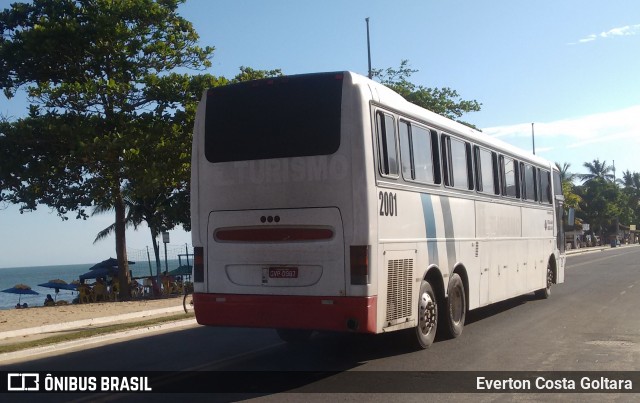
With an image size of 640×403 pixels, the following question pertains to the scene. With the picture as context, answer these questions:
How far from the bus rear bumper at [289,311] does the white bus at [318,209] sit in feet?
0.04

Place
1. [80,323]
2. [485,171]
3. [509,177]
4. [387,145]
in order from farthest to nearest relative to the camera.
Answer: [80,323] < [509,177] < [485,171] < [387,145]

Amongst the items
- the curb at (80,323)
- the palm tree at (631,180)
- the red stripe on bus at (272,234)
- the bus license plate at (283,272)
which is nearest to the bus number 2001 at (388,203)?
the red stripe on bus at (272,234)

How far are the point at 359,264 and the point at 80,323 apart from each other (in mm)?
10474

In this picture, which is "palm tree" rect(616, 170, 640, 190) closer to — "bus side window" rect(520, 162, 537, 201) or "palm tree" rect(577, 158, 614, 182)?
"palm tree" rect(577, 158, 614, 182)

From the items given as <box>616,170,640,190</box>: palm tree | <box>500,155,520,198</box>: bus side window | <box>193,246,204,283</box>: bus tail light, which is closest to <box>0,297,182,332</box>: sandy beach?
<box>193,246,204,283</box>: bus tail light

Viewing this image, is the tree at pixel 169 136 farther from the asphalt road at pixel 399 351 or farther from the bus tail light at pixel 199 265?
the bus tail light at pixel 199 265

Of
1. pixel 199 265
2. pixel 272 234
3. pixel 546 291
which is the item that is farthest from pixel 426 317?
pixel 546 291

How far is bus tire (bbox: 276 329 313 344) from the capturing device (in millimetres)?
11289

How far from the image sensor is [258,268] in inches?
352

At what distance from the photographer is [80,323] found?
16.6 meters

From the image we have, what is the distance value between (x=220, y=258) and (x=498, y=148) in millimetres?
7017

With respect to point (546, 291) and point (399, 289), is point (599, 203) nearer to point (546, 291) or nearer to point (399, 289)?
point (546, 291)

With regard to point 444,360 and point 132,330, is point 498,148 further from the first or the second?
point 132,330

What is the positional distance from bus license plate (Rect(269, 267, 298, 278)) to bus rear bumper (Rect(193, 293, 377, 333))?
259mm
